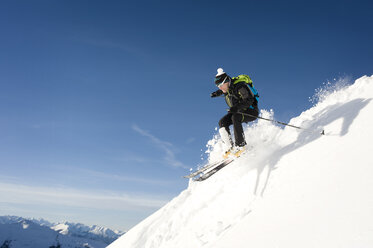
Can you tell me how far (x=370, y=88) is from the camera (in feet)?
27.1

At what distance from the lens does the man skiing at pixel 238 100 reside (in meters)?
8.45

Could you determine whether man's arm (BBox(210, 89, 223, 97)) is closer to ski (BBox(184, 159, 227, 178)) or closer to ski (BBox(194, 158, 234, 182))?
ski (BBox(194, 158, 234, 182))

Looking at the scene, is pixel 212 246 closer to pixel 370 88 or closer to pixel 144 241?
pixel 144 241

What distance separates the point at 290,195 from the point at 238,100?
4.21 metres

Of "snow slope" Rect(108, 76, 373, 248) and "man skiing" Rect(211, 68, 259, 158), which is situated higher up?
"man skiing" Rect(211, 68, 259, 158)

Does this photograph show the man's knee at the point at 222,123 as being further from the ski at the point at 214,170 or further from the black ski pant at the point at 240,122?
the ski at the point at 214,170

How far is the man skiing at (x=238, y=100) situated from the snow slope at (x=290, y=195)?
2.05ft

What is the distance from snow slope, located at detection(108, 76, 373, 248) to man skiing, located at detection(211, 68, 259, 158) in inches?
24.6

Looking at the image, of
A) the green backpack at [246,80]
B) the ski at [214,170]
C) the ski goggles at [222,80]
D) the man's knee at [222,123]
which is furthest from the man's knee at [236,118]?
the ski at [214,170]

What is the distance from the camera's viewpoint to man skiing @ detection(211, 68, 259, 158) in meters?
8.45

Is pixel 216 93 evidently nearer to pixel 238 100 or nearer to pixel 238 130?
pixel 238 100

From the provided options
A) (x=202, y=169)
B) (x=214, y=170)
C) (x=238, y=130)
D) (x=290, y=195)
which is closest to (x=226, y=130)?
(x=238, y=130)

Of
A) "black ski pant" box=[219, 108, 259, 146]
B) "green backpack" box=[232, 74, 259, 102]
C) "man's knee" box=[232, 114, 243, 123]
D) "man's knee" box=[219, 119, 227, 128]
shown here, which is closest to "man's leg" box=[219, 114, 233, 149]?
"man's knee" box=[219, 119, 227, 128]

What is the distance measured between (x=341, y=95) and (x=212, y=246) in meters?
7.66
